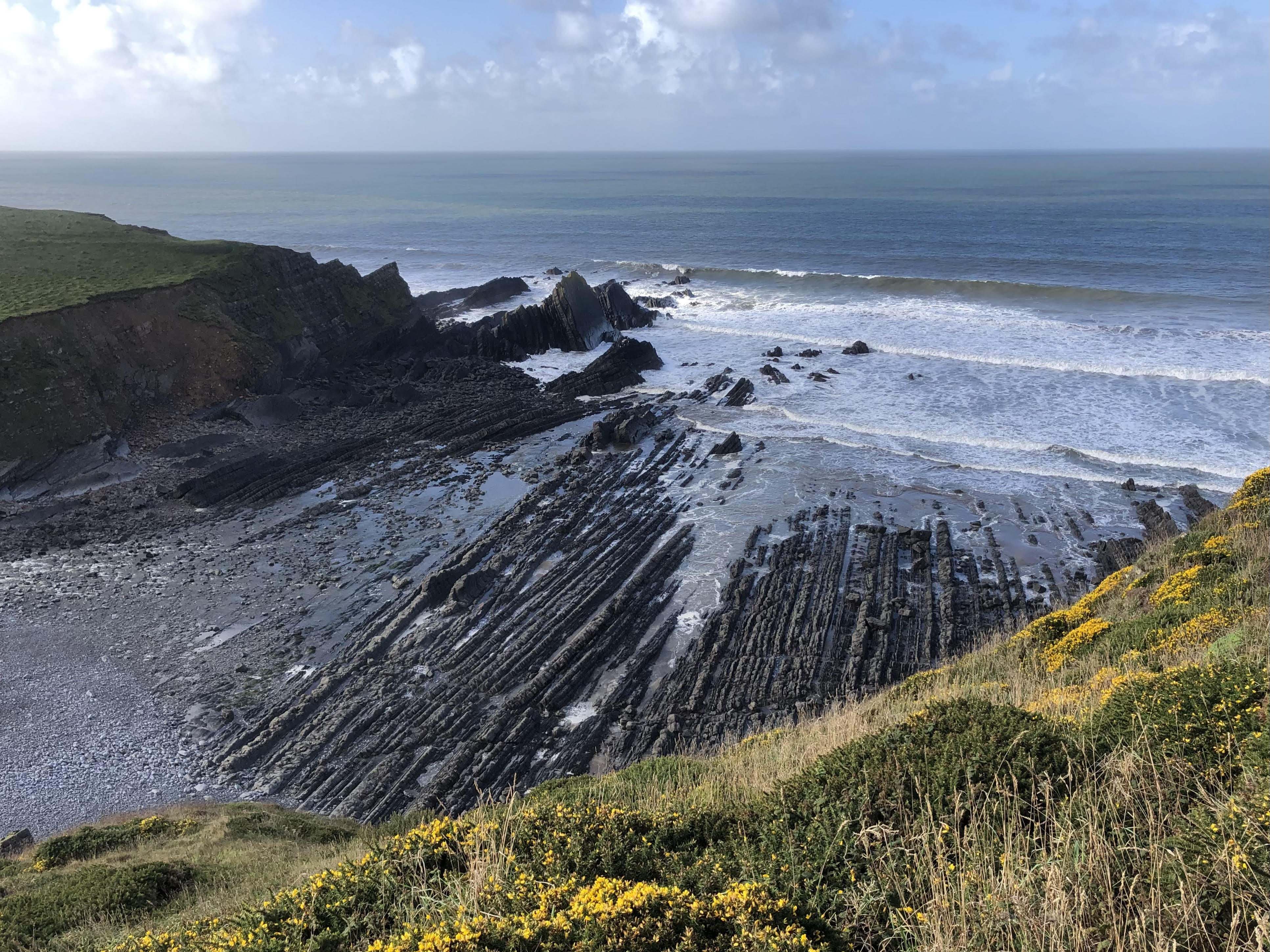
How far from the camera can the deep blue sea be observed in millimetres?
30703

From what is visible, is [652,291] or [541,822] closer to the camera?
[541,822]

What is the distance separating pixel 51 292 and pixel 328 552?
21.0 m

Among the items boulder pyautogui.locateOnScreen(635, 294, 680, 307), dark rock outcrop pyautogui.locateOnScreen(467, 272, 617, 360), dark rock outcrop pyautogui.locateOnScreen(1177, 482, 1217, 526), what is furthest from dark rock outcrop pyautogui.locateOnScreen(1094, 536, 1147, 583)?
boulder pyautogui.locateOnScreen(635, 294, 680, 307)

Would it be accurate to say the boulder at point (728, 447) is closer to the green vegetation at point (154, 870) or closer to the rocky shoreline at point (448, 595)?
the rocky shoreline at point (448, 595)

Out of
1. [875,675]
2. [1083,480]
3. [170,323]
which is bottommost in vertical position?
[875,675]

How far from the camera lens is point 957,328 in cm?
4644

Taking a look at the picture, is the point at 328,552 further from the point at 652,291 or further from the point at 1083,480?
the point at 652,291

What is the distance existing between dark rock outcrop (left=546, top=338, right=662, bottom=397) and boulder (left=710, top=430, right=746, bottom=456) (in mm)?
9101

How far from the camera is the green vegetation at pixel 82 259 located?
106 ft

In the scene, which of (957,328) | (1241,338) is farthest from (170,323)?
(1241,338)

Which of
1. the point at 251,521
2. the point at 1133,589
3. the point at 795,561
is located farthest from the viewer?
the point at 251,521

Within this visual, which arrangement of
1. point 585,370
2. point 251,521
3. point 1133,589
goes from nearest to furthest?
point 1133,589 → point 251,521 → point 585,370

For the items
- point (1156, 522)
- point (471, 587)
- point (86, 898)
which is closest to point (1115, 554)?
point (1156, 522)

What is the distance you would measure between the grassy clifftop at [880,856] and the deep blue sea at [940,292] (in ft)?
73.9
